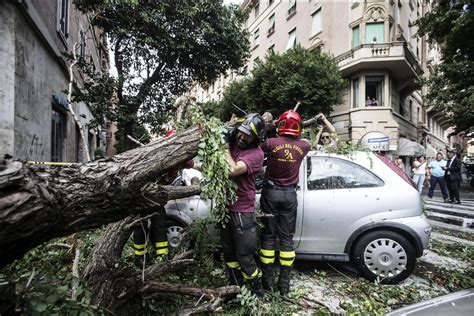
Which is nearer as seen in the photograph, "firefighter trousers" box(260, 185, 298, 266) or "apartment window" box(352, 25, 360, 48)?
"firefighter trousers" box(260, 185, 298, 266)

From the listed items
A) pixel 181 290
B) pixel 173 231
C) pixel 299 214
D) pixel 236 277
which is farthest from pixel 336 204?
pixel 173 231

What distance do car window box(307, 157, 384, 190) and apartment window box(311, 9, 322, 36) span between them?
58.4ft

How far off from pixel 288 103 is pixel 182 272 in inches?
472

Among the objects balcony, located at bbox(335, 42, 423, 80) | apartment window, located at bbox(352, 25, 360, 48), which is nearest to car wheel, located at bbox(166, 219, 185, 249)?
balcony, located at bbox(335, 42, 423, 80)

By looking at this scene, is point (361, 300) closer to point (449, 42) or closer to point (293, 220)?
point (293, 220)

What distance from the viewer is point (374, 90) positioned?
1673cm

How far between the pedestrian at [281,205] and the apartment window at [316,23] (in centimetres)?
1833

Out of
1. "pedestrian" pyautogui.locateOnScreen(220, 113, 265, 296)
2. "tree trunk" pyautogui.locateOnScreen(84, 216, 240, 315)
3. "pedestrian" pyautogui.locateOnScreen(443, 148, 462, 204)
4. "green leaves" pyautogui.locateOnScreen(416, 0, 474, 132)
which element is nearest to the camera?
"tree trunk" pyautogui.locateOnScreen(84, 216, 240, 315)

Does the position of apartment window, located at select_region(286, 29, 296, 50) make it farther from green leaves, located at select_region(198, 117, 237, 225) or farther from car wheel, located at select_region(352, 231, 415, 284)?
green leaves, located at select_region(198, 117, 237, 225)

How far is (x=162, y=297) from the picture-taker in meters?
2.46

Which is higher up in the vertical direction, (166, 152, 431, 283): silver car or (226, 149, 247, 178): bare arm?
(226, 149, 247, 178): bare arm

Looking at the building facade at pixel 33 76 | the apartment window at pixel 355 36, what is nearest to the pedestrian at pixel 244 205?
the building facade at pixel 33 76

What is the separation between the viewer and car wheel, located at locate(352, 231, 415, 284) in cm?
316

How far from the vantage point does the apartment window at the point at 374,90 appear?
16453 mm
